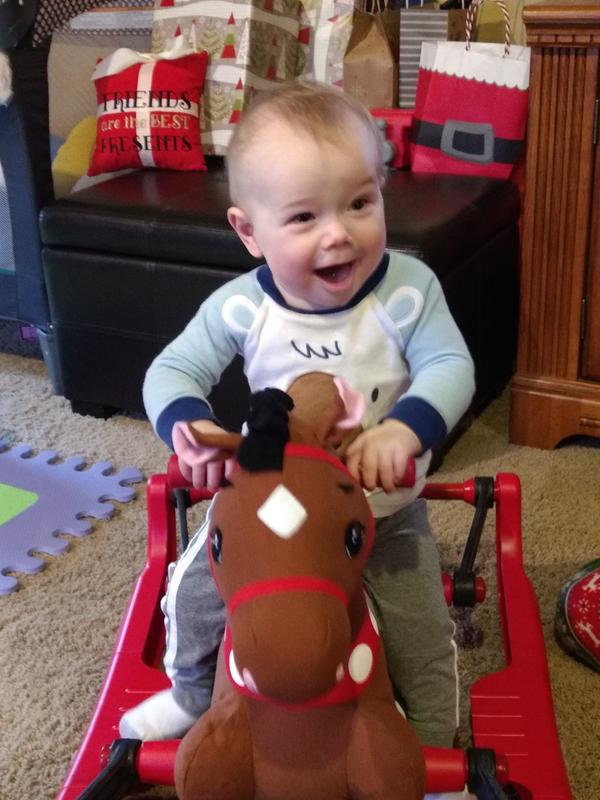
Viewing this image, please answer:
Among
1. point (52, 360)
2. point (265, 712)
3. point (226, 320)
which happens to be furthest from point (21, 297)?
point (265, 712)

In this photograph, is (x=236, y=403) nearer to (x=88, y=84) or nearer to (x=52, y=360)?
(x=52, y=360)

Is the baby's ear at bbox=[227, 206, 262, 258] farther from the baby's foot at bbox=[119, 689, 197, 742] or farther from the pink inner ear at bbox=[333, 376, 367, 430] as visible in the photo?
the baby's foot at bbox=[119, 689, 197, 742]

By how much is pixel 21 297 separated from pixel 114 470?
0.40 m

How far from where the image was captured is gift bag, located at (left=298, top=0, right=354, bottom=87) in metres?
1.80

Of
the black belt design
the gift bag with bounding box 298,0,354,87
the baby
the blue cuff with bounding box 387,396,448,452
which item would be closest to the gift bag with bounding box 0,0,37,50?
the gift bag with bounding box 298,0,354,87

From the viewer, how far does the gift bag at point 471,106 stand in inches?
62.7

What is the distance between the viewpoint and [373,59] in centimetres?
174

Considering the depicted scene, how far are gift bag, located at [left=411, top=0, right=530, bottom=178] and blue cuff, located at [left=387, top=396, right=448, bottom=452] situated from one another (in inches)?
38.2

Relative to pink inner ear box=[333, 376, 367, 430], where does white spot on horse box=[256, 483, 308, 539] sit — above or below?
below

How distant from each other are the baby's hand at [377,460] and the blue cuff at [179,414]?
141 millimetres

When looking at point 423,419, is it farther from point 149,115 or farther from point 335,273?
point 149,115

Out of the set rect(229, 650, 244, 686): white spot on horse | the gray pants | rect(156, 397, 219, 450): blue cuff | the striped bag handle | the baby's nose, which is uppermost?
the striped bag handle

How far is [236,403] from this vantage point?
1.49 m

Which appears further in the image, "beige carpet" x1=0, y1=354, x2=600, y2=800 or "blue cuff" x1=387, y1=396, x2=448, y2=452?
"beige carpet" x1=0, y1=354, x2=600, y2=800
